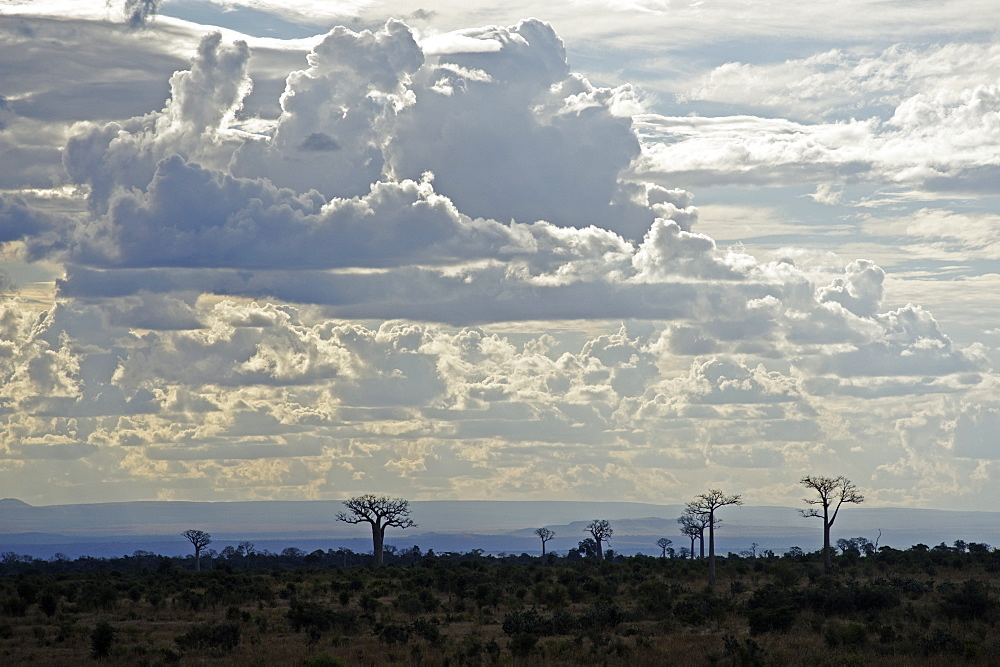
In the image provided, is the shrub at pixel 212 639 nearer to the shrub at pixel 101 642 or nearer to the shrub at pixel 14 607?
the shrub at pixel 101 642

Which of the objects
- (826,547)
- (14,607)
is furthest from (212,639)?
(826,547)

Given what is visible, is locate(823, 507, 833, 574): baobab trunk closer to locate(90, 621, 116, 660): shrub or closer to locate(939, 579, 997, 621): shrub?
locate(939, 579, 997, 621): shrub

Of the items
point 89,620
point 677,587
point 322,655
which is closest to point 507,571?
point 677,587

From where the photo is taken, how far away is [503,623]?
52406 mm

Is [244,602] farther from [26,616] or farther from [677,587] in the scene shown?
[677,587]

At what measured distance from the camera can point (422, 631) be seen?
48.5 metres

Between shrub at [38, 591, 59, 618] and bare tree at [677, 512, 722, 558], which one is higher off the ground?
bare tree at [677, 512, 722, 558]

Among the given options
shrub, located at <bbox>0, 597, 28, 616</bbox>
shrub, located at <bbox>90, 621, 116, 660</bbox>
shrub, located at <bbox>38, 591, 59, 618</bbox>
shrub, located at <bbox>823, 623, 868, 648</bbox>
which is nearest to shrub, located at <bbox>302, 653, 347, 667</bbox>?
shrub, located at <bbox>90, 621, 116, 660</bbox>

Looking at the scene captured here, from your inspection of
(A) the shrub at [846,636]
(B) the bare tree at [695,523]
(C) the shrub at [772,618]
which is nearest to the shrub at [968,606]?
(C) the shrub at [772,618]

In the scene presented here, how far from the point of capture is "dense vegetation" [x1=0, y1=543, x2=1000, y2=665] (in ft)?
139

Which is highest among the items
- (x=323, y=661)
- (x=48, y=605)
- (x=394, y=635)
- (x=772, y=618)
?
(x=772, y=618)

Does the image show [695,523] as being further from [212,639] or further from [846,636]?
[212,639]

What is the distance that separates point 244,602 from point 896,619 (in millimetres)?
35091

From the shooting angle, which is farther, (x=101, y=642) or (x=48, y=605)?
(x=48, y=605)
